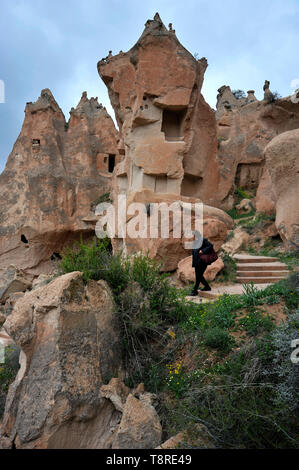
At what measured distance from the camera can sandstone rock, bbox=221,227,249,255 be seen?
10.3m

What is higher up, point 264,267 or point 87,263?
point 87,263

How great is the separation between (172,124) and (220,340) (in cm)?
1039

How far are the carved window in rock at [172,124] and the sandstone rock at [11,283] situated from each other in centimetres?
819

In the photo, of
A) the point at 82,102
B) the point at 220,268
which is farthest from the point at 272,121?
the point at 82,102

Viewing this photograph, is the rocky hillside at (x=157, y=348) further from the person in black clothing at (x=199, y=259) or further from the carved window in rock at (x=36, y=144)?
the carved window in rock at (x=36, y=144)

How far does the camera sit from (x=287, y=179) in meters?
8.26

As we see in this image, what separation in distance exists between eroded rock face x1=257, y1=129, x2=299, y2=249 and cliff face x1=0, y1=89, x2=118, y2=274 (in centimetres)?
966

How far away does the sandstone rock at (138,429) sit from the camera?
283 cm

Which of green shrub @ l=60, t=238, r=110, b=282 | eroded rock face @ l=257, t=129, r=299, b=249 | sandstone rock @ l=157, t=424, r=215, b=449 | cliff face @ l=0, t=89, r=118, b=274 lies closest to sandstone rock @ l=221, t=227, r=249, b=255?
eroded rock face @ l=257, t=129, r=299, b=249

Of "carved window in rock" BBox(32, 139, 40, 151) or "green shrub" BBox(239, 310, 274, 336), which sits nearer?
"green shrub" BBox(239, 310, 274, 336)

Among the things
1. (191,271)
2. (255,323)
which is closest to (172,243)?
(191,271)

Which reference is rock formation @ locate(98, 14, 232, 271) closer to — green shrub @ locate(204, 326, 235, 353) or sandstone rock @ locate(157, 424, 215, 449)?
green shrub @ locate(204, 326, 235, 353)

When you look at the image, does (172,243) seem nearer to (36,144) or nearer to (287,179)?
(287,179)

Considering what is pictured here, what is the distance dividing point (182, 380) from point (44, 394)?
4.66 feet
